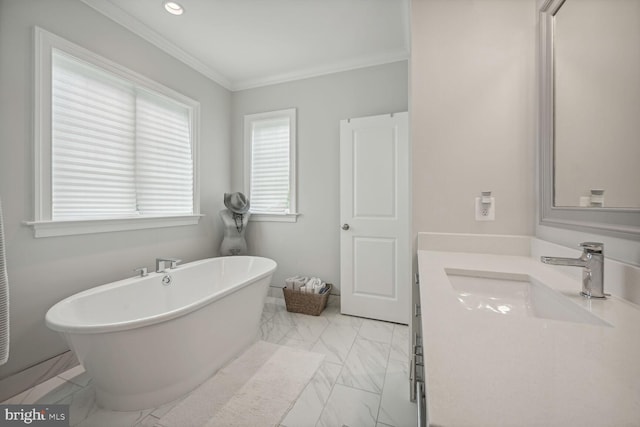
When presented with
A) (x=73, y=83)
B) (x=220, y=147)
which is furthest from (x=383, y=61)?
(x=73, y=83)

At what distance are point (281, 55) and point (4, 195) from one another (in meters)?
2.33

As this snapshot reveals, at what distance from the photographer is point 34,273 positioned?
157 centimetres

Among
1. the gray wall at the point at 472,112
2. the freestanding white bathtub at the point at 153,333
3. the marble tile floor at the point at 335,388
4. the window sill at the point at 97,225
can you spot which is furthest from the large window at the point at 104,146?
the gray wall at the point at 472,112

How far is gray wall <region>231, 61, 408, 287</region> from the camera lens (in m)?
2.63

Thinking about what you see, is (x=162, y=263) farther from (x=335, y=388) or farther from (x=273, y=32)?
(x=273, y=32)

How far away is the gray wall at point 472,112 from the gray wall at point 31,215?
2.19 metres

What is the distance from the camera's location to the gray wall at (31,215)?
1473mm

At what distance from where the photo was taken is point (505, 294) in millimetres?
940

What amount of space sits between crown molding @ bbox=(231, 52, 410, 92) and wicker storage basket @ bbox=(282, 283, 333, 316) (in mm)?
2336

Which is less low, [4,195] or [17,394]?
[4,195]

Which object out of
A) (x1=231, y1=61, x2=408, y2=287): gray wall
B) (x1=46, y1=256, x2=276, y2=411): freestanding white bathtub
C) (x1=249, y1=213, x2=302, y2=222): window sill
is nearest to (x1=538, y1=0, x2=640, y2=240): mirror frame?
(x1=231, y1=61, x2=408, y2=287): gray wall

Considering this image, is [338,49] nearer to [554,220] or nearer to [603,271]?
[554,220]

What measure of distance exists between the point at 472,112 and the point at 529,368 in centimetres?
131

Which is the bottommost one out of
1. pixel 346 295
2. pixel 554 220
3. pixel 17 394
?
pixel 17 394
